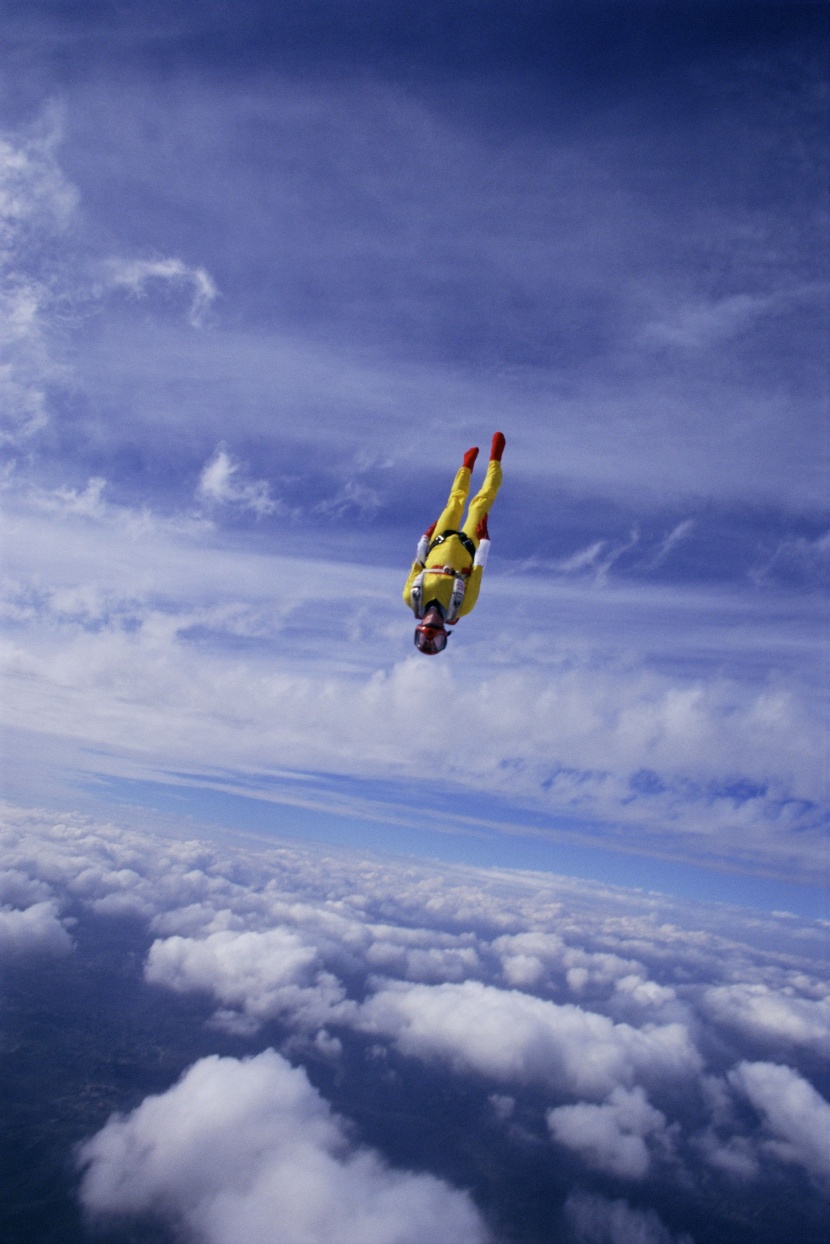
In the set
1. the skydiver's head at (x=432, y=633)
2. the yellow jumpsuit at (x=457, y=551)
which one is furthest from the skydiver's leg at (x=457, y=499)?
the skydiver's head at (x=432, y=633)

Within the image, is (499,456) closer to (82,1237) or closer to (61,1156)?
(82,1237)

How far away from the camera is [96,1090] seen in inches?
6693

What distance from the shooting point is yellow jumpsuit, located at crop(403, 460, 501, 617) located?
34.7 ft


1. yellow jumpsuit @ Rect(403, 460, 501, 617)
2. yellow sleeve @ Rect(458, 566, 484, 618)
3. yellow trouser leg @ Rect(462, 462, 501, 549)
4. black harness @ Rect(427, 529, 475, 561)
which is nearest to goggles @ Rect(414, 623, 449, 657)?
yellow jumpsuit @ Rect(403, 460, 501, 617)

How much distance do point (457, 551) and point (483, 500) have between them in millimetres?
1889

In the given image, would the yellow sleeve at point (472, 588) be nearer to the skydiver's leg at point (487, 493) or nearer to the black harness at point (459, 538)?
the black harness at point (459, 538)

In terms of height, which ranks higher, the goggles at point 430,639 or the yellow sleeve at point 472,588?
the yellow sleeve at point 472,588

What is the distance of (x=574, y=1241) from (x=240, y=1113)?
361ft

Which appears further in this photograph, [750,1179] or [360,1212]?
[750,1179]

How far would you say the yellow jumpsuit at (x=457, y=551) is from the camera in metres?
10.6

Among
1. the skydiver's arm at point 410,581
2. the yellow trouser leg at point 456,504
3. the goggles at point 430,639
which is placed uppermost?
the yellow trouser leg at point 456,504

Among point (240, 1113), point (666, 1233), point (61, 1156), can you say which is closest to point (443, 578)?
point (61, 1156)

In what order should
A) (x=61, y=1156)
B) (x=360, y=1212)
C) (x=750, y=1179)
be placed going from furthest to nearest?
(x=750, y=1179) < (x=360, y=1212) < (x=61, y=1156)

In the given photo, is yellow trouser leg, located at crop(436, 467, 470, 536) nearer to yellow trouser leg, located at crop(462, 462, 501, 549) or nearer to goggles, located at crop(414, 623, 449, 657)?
yellow trouser leg, located at crop(462, 462, 501, 549)
